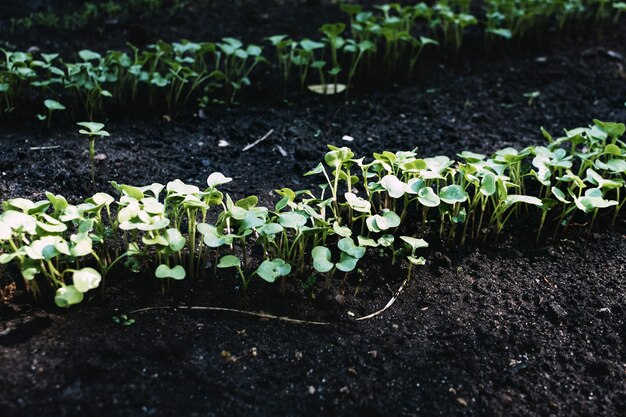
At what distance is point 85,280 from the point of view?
182cm

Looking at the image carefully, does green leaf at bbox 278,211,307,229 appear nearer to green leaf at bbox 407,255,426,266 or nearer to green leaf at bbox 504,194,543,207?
green leaf at bbox 407,255,426,266

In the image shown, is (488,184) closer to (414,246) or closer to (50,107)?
(414,246)

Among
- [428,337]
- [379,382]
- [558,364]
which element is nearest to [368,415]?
[379,382]

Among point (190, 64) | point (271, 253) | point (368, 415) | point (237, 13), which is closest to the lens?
point (368, 415)

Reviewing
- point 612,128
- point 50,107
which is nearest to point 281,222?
point 50,107

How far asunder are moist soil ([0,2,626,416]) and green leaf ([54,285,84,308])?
121 millimetres

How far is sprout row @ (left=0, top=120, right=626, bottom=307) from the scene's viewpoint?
1.93 m

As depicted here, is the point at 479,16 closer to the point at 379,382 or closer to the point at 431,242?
the point at 431,242

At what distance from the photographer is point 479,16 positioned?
14.2 ft

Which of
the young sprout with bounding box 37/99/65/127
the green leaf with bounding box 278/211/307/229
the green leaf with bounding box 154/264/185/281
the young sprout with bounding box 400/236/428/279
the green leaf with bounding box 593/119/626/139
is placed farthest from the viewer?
the young sprout with bounding box 37/99/65/127

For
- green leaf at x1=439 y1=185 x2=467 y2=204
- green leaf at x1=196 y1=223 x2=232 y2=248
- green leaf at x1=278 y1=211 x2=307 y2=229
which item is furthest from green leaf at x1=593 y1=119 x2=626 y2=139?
green leaf at x1=196 y1=223 x2=232 y2=248

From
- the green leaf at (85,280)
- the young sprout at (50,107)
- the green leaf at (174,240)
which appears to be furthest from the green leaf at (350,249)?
the young sprout at (50,107)

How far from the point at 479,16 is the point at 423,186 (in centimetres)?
249

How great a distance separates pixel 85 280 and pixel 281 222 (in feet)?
1.98
